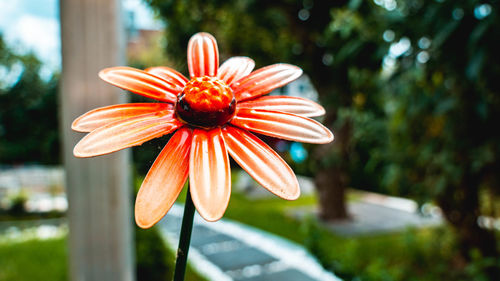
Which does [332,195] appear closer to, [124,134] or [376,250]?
[376,250]

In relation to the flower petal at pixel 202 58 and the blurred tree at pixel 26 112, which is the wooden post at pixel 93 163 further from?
the blurred tree at pixel 26 112

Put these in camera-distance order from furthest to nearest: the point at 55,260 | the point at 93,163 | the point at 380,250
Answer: the point at 380,250, the point at 55,260, the point at 93,163

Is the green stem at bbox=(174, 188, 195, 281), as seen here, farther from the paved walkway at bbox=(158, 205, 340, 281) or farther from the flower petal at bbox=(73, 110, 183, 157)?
the paved walkway at bbox=(158, 205, 340, 281)

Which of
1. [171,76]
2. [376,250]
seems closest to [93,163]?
[171,76]

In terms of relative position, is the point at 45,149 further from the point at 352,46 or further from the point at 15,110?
the point at 352,46

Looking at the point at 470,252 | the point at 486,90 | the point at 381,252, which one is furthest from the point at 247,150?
the point at 381,252

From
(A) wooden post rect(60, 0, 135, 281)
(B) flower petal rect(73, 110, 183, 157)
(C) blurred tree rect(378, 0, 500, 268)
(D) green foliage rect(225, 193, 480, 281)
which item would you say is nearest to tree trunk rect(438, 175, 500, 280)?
(C) blurred tree rect(378, 0, 500, 268)
